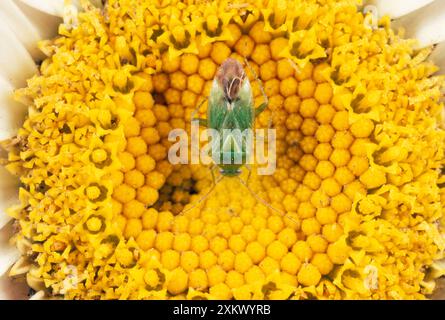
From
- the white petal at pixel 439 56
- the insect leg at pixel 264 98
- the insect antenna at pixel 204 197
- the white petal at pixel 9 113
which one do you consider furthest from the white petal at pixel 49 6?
the white petal at pixel 439 56

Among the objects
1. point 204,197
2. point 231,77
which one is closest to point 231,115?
point 231,77

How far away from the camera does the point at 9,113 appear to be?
2689 mm

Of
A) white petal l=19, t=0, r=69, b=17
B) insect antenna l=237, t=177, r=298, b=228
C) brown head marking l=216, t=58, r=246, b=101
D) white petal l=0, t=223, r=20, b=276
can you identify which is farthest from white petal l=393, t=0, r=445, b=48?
white petal l=0, t=223, r=20, b=276

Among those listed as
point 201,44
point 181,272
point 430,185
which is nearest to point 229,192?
point 181,272

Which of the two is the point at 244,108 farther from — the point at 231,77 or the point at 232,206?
the point at 232,206

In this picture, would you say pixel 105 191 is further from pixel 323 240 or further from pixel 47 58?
pixel 323 240

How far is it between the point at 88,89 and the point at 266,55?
731 mm

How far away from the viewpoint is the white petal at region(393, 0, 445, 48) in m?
Result: 2.80

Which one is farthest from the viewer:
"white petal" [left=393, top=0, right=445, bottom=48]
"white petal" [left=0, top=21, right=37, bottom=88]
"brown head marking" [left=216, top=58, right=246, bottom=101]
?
"white petal" [left=393, top=0, right=445, bottom=48]

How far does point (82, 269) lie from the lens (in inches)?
103

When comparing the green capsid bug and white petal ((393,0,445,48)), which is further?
white petal ((393,0,445,48))

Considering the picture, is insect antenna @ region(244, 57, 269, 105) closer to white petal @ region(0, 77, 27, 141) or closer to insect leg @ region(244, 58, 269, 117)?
insect leg @ region(244, 58, 269, 117)

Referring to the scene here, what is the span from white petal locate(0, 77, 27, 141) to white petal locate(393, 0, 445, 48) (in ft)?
5.27

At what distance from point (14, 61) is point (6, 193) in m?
0.53
